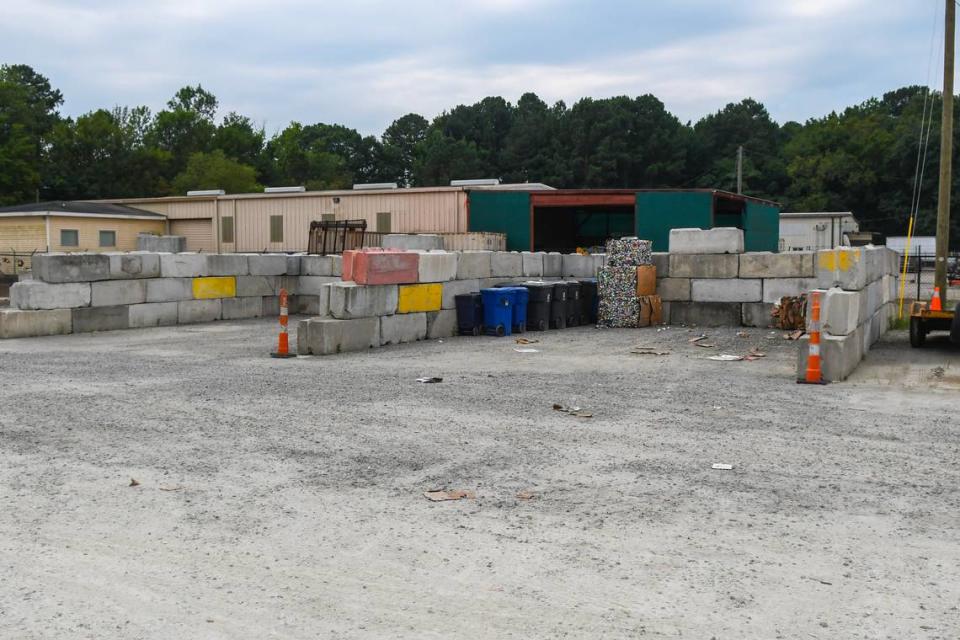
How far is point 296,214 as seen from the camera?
3734cm

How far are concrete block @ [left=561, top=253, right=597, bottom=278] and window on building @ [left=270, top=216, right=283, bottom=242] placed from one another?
16894 millimetres

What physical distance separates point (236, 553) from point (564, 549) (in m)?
1.96

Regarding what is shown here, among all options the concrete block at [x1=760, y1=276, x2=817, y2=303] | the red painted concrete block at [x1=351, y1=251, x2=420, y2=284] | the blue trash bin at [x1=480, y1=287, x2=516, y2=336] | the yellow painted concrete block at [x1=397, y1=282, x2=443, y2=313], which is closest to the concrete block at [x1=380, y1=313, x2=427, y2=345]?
the yellow painted concrete block at [x1=397, y1=282, x2=443, y2=313]

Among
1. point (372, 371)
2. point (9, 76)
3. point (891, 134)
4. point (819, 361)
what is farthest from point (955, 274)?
point (9, 76)

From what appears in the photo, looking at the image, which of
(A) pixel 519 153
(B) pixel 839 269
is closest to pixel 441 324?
(B) pixel 839 269

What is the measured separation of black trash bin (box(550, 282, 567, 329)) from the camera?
70.7ft

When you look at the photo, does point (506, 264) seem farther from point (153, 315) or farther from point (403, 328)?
point (153, 315)

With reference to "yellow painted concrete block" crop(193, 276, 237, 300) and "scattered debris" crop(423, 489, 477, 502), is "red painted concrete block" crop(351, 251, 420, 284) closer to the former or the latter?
"yellow painted concrete block" crop(193, 276, 237, 300)

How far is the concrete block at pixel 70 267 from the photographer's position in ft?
60.3

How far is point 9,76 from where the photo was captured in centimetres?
8844

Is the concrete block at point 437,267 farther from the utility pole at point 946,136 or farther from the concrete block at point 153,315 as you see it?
the utility pole at point 946,136

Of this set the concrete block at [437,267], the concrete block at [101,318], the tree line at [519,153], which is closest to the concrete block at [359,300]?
the concrete block at [437,267]

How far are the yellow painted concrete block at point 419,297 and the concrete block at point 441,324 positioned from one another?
17 cm

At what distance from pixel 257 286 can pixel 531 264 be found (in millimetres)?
7180
